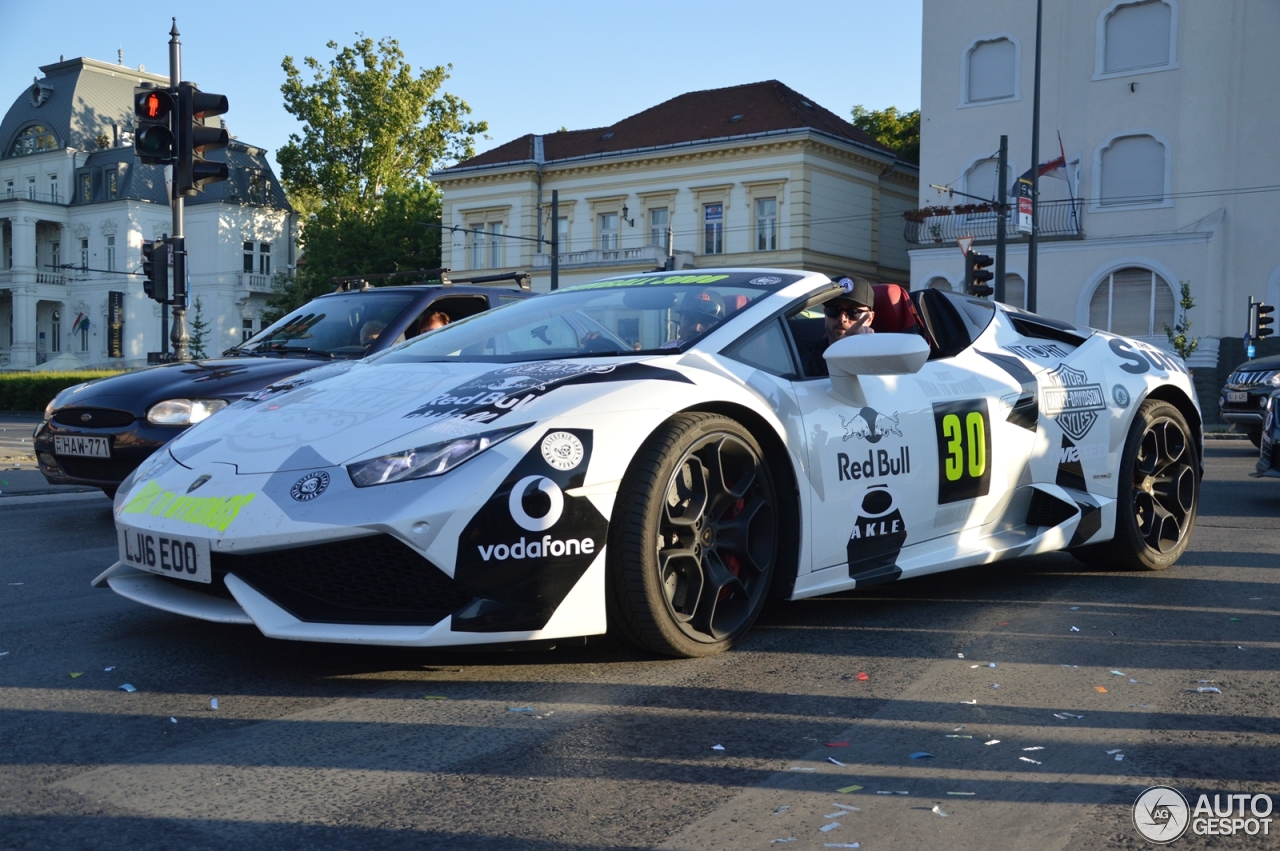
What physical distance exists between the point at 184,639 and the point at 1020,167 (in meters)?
33.5

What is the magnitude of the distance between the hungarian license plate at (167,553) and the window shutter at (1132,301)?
31.0m

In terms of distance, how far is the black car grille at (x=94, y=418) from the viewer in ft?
23.1

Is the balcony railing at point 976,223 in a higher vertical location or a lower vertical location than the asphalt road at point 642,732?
higher

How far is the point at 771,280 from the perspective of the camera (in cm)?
484

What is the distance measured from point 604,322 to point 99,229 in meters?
74.8

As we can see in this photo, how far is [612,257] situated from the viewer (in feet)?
156

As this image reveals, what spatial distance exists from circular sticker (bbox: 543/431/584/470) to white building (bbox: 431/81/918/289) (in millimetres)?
39574

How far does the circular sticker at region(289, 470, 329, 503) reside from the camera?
11.7 ft

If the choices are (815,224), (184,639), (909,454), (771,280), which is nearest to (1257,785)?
(909,454)

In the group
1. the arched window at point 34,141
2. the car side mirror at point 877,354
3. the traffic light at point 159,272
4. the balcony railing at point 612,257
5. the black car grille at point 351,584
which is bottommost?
the black car grille at point 351,584

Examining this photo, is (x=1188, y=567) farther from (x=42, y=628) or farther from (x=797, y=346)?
(x=42, y=628)

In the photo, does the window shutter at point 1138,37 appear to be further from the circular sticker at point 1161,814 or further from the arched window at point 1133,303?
the circular sticker at point 1161,814

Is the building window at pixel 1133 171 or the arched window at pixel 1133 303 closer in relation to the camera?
the arched window at pixel 1133 303

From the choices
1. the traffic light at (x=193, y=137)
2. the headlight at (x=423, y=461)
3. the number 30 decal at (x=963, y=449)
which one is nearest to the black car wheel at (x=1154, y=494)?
the number 30 decal at (x=963, y=449)
